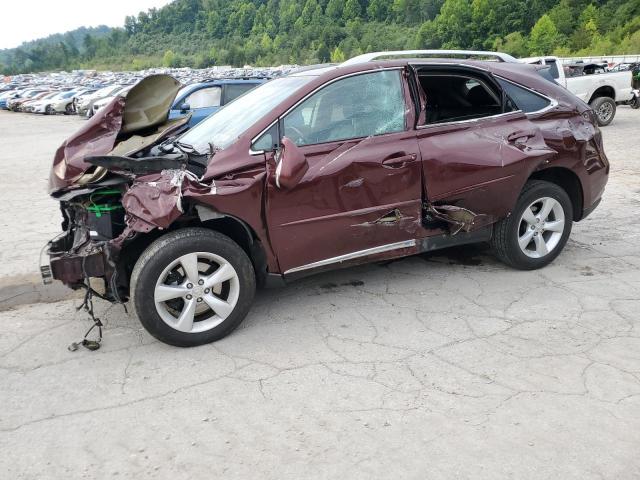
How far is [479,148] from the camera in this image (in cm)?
437

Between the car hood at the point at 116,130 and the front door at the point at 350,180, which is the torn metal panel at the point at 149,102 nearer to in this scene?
the car hood at the point at 116,130

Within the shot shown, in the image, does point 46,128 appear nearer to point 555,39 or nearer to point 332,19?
point 555,39

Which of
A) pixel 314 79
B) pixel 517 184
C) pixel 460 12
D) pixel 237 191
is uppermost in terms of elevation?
pixel 460 12

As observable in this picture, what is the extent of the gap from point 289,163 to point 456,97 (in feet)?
7.34

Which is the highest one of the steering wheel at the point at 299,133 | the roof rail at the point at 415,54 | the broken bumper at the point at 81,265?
the roof rail at the point at 415,54

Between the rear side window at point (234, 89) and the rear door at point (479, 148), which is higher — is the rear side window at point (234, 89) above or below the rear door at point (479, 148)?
above

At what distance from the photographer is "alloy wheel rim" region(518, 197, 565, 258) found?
4773 mm

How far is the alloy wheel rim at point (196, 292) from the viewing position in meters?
3.54

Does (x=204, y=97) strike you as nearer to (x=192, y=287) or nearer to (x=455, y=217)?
(x=455, y=217)

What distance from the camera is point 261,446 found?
2.72 metres

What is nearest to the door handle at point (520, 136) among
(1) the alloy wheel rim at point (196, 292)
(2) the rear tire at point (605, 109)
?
(1) the alloy wheel rim at point (196, 292)

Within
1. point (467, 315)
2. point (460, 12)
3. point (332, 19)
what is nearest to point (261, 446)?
point (467, 315)

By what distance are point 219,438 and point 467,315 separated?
2.07 metres

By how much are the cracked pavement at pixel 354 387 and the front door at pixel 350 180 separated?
54cm
